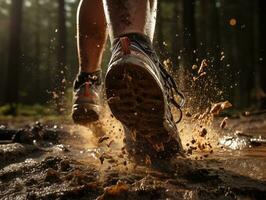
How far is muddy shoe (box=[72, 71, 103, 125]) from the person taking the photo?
2750 millimetres

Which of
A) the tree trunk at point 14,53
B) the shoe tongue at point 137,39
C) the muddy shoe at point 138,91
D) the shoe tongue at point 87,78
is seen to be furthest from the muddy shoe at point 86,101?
the tree trunk at point 14,53

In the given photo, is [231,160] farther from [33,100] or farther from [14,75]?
[33,100]

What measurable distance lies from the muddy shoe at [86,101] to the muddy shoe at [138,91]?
2.20 feet

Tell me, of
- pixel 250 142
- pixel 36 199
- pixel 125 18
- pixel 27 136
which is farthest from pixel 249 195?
pixel 27 136

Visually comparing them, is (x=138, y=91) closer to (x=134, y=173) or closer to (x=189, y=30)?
(x=134, y=173)

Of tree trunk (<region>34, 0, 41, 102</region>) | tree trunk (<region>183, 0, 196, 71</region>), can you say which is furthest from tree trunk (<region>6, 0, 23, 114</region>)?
tree trunk (<region>34, 0, 41, 102</region>)

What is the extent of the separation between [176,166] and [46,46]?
44.6m

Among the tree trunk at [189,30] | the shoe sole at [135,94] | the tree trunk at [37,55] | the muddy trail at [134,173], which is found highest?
the tree trunk at [37,55]

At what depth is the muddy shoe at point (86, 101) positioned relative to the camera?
2.75 meters

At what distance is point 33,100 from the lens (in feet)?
137

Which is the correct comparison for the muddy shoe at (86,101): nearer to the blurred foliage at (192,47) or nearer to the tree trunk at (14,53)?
the blurred foliage at (192,47)

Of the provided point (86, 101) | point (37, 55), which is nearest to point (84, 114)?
point (86, 101)

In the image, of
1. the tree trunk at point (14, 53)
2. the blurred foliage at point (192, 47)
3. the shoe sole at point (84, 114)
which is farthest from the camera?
the tree trunk at point (14, 53)

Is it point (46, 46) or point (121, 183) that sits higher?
point (46, 46)
